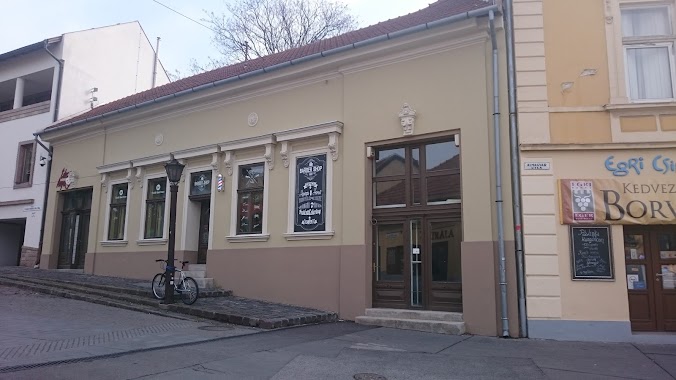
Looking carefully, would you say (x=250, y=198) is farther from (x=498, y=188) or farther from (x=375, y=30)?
(x=498, y=188)

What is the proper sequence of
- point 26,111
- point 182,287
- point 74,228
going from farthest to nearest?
point 26,111
point 74,228
point 182,287

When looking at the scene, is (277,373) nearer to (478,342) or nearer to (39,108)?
(478,342)

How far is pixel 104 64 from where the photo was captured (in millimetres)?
22297

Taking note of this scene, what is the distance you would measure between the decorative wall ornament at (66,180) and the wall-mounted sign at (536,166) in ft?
50.2

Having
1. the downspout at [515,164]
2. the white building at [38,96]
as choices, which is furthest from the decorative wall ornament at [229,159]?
the white building at [38,96]

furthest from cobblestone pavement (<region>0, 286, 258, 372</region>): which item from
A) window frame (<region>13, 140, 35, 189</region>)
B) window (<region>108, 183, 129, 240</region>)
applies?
window frame (<region>13, 140, 35, 189</region>)

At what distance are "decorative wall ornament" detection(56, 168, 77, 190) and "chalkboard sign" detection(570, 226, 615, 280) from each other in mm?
16180

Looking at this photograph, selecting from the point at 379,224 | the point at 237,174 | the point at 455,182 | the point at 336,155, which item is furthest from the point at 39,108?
the point at 455,182

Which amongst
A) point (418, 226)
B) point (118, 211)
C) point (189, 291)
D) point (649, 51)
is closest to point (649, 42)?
point (649, 51)

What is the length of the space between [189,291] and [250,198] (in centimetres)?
307

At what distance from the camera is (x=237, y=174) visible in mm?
14078

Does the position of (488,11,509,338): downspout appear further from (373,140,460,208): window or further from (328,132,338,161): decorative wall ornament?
(328,132,338,161): decorative wall ornament

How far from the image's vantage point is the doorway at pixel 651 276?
31.5 ft

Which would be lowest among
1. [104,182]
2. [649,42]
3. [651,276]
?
[651,276]
